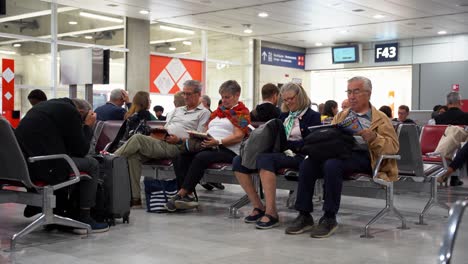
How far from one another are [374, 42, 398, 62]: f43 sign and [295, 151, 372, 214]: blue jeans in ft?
Answer: 48.3

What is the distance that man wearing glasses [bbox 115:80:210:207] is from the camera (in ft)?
19.8

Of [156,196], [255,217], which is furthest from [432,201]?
[156,196]

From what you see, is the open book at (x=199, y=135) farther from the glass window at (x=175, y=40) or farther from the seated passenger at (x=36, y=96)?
the glass window at (x=175, y=40)

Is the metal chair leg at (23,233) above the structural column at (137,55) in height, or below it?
below

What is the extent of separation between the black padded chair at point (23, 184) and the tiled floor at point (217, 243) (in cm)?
15

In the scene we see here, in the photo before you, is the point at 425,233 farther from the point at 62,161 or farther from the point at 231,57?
the point at 231,57

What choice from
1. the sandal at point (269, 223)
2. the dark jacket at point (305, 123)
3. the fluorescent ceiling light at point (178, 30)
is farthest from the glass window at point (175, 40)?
the sandal at point (269, 223)

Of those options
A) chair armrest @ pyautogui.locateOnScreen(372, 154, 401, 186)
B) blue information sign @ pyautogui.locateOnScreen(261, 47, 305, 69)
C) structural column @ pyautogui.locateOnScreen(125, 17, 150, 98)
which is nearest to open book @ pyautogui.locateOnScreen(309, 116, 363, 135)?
chair armrest @ pyautogui.locateOnScreen(372, 154, 401, 186)

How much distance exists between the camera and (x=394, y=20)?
15.2 m

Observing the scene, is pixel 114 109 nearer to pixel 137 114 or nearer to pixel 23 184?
pixel 137 114

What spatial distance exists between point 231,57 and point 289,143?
46.0 feet

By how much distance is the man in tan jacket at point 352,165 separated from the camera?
4.61m

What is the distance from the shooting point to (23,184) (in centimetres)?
442

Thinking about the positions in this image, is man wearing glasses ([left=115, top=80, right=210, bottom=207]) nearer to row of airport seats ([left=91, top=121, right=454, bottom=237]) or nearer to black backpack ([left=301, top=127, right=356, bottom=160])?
row of airport seats ([left=91, top=121, right=454, bottom=237])
